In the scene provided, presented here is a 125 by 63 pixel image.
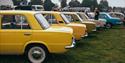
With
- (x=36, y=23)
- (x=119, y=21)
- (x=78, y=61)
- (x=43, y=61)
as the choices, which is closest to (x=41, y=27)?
(x=36, y=23)

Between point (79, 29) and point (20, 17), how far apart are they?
4.59 meters

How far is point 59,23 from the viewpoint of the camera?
14.6m

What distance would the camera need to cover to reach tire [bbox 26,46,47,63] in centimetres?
1057

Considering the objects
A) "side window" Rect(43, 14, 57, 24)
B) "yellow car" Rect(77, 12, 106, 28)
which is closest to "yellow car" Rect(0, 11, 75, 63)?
"side window" Rect(43, 14, 57, 24)

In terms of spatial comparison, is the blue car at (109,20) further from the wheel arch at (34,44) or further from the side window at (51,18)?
the wheel arch at (34,44)

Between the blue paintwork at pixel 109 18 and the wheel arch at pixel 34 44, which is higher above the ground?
the wheel arch at pixel 34 44

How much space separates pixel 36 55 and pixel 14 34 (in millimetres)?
896

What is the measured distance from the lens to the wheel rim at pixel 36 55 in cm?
1058

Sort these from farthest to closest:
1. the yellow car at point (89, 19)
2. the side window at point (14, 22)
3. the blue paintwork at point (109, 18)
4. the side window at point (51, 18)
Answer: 1. the blue paintwork at point (109, 18)
2. the yellow car at point (89, 19)
3. the side window at point (51, 18)
4. the side window at point (14, 22)

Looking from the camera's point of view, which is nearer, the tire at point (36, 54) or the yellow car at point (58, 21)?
the tire at point (36, 54)

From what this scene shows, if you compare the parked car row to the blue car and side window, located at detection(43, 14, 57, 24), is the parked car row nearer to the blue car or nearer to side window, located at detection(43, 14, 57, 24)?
side window, located at detection(43, 14, 57, 24)

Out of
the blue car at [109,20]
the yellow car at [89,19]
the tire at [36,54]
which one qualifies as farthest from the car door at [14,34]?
the blue car at [109,20]

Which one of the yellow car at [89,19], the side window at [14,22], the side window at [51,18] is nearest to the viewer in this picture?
the side window at [14,22]

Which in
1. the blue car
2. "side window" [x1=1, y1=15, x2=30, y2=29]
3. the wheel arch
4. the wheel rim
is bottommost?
the blue car
